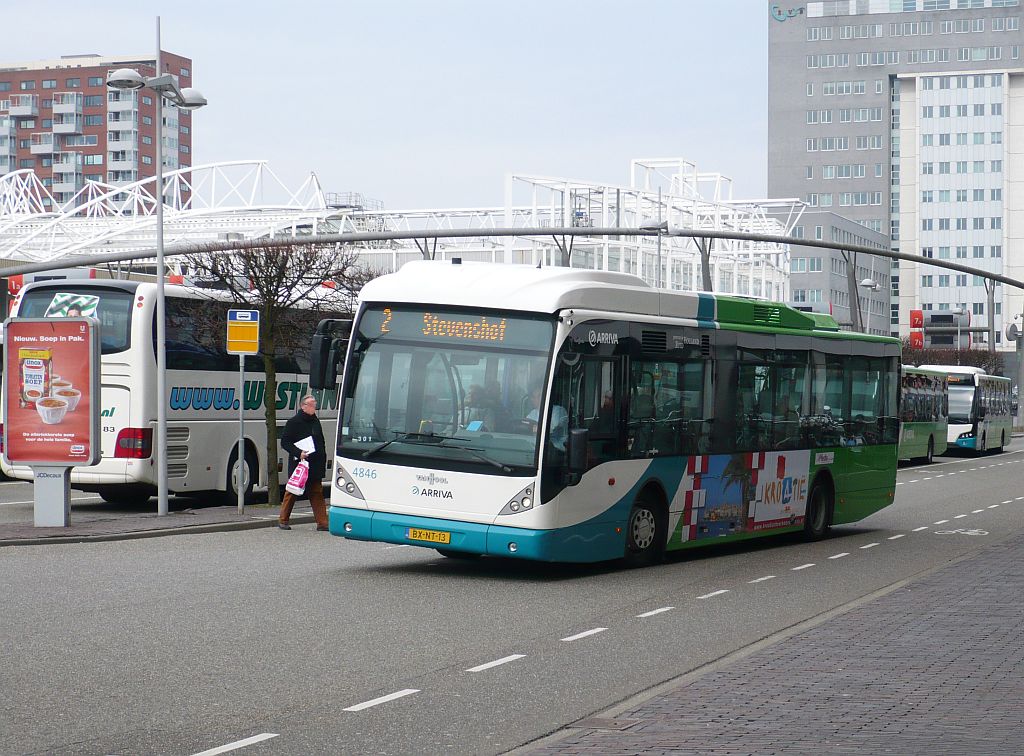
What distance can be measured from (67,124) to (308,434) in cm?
14823

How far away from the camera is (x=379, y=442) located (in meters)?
14.0

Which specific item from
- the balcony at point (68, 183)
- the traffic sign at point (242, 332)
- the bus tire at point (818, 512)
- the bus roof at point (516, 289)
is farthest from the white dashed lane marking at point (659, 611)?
the balcony at point (68, 183)

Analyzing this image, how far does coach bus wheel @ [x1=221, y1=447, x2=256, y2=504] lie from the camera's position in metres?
23.5

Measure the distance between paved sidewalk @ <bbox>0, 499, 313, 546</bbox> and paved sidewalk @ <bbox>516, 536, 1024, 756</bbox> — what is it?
9.24m

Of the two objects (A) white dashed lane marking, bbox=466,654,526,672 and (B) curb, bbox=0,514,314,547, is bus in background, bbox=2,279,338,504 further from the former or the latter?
(A) white dashed lane marking, bbox=466,654,526,672

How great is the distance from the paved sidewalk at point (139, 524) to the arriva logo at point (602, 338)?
6548 mm

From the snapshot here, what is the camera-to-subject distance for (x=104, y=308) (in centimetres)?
2216

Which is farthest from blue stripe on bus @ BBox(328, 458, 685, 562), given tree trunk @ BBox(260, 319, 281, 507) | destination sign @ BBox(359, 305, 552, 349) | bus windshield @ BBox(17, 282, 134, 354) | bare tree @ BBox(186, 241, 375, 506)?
bus windshield @ BBox(17, 282, 134, 354)

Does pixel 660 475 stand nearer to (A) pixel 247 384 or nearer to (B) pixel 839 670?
(B) pixel 839 670

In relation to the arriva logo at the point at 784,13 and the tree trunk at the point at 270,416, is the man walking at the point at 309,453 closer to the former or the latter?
the tree trunk at the point at 270,416

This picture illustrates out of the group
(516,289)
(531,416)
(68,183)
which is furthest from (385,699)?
(68,183)

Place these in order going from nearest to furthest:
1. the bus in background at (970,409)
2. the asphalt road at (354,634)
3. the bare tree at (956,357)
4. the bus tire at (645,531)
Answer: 1. the asphalt road at (354,634)
2. the bus tire at (645,531)
3. the bus in background at (970,409)
4. the bare tree at (956,357)

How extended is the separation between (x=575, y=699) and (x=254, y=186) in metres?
71.6

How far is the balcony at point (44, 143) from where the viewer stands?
15938 centimetres
